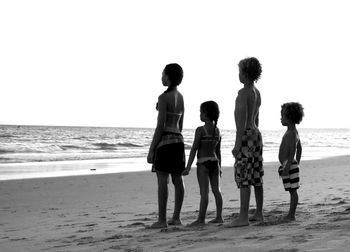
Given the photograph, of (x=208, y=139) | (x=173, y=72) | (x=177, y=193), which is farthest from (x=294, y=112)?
(x=177, y=193)

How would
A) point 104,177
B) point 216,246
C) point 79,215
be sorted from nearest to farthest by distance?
point 216,246 < point 79,215 < point 104,177

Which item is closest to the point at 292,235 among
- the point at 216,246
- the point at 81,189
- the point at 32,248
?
the point at 216,246

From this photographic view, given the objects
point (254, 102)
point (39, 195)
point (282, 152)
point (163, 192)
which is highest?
point (254, 102)

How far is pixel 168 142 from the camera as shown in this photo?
218 inches

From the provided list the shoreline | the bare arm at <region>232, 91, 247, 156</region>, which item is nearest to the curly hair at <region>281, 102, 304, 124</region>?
the bare arm at <region>232, 91, 247, 156</region>

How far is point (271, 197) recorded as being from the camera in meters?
8.48

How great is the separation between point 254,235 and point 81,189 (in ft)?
22.6

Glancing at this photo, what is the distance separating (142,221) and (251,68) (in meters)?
2.21

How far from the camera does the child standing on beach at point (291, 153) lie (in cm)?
539

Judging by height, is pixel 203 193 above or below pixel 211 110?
below

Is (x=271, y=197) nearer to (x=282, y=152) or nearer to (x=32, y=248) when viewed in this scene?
(x=282, y=152)

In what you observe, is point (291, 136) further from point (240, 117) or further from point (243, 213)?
point (243, 213)

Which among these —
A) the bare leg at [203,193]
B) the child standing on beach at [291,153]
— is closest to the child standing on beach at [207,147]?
the bare leg at [203,193]

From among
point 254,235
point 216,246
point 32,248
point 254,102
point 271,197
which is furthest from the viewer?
point 271,197
